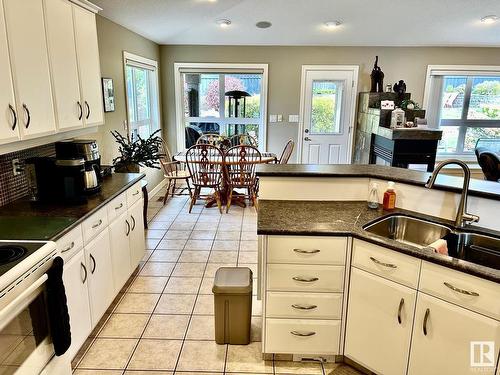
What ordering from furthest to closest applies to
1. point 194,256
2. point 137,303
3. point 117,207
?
point 194,256 < point 137,303 < point 117,207

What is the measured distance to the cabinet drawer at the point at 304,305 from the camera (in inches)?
77.4

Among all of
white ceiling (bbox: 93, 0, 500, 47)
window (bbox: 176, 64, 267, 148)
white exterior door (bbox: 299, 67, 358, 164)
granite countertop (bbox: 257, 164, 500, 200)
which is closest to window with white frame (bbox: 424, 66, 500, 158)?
white ceiling (bbox: 93, 0, 500, 47)

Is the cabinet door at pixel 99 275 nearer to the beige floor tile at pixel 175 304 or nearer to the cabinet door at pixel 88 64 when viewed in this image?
the beige floor tile at pixel 175 304

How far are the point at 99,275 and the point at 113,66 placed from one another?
2649mm

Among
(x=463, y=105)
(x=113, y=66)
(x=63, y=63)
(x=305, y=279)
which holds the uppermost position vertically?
(x=113, y=66)

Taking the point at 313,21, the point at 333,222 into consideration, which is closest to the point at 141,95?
the point at 313,21

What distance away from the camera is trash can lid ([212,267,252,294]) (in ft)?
7.03

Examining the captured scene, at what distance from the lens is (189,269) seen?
3.25 meters

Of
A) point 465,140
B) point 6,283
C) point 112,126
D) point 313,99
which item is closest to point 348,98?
point 313,99

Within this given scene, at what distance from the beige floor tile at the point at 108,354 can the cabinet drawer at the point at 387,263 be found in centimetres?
150

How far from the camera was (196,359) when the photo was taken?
2125 mm

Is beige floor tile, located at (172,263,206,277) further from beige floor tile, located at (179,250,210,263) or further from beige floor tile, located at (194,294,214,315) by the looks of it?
beige floor tile, located at (194,294,214,315)

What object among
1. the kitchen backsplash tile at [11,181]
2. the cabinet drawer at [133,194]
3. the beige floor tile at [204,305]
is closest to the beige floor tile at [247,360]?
the beige floor tile at [204,305]

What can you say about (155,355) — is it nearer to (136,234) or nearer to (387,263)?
(136,234)
